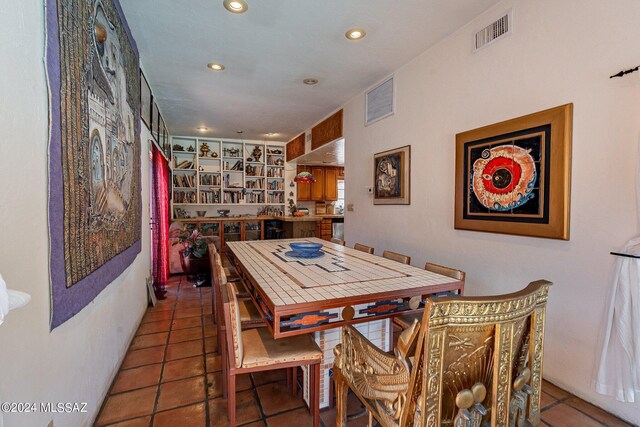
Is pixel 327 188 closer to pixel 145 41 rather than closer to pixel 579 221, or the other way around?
pixel 145 41

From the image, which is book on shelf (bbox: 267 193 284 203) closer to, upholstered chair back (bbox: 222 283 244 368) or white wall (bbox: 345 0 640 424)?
white wall (bbox: 345 0 640 424)

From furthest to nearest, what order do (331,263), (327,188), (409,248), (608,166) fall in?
(327,188) < (409,248) < (331,263) < (608,166)

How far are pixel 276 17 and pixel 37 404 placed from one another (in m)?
2.57

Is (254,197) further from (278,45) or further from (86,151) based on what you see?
(86,151)

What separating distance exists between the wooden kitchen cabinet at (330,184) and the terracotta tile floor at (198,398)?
5426 millimetres

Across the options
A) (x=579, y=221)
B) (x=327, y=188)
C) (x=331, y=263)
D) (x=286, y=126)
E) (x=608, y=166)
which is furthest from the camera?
(x=327, y=188)

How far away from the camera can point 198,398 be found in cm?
176

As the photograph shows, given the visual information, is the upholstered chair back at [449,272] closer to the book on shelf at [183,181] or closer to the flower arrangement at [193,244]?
the flower arrangement at [193,244]

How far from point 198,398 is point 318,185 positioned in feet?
19.8

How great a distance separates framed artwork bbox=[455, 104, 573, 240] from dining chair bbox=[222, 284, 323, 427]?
1.61 metres

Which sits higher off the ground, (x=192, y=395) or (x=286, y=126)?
(x=286, y=126)

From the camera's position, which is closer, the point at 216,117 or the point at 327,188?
the point at 216,117

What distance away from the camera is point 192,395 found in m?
1.79

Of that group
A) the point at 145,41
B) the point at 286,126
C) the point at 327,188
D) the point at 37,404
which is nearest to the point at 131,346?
the point at 37,404
